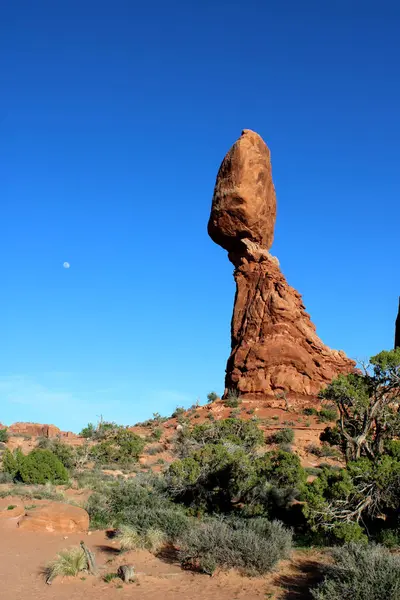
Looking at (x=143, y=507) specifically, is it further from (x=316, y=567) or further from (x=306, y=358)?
(x=306, y=358)

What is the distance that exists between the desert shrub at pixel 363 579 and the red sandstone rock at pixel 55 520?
7.00 m

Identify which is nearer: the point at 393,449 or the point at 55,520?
the point at 393,449

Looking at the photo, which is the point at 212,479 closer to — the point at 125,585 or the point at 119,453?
the point at 125,585

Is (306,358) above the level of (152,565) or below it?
above

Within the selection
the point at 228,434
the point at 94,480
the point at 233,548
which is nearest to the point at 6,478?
the point at 94,480

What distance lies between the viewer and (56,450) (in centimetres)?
2256

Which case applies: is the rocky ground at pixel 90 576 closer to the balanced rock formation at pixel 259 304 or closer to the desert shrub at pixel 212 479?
the desert shrub at pixel 212 479

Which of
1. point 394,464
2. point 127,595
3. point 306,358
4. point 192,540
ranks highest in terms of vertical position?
point 306,358

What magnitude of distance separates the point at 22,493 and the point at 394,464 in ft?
38.4

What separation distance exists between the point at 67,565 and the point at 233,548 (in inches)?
118

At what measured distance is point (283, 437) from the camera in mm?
26000

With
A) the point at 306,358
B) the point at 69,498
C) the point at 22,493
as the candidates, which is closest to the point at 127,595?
the point at 69,498

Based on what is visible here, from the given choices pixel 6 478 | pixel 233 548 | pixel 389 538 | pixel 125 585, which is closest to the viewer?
pixel 125 585

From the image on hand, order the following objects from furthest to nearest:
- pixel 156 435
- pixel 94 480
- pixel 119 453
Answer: pixel 156 435 → pixel 119 453 → pixel 94 480
